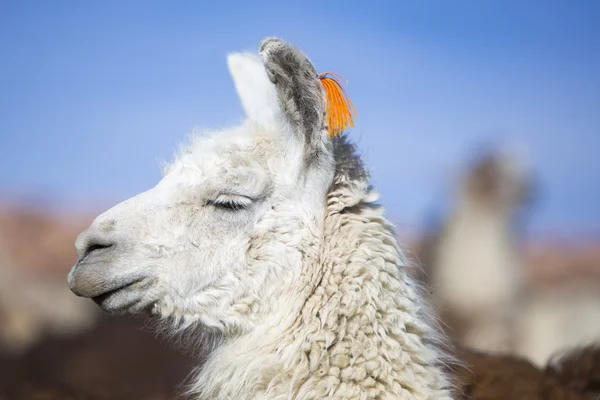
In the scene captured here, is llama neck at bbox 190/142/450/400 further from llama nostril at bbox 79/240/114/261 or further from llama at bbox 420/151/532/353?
llama at bbox 420/151/532/353

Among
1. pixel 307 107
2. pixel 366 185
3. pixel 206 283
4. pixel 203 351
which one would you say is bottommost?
pixel 203 351

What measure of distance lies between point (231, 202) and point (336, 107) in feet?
1.59

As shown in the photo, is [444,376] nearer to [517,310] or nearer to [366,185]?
[366,185]

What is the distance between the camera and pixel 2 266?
326 inches

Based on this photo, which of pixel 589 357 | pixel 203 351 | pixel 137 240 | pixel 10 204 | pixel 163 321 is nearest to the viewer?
pixel 137 240

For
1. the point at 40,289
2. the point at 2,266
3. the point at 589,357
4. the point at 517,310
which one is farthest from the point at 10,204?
the point at 589,357

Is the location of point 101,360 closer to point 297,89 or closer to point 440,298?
point 440,298

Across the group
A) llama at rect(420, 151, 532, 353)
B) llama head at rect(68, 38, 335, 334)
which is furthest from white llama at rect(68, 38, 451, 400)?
llama at rect(420, 151, 532, 353)

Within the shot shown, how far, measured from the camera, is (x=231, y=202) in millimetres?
2121

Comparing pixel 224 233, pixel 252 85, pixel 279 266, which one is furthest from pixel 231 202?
A: pixel 252 85

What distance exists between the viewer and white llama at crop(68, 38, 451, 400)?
1970 millimetres

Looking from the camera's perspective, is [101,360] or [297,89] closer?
[297,89]

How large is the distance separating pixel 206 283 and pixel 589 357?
5.85ft

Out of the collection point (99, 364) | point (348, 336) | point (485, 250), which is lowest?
point (99, 364)
